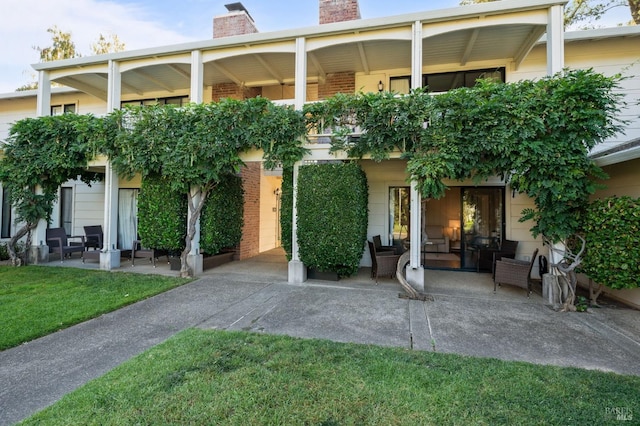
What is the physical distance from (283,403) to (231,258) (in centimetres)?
808

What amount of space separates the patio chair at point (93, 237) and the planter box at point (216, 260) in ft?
15.0

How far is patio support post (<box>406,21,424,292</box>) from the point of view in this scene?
644 centimetres

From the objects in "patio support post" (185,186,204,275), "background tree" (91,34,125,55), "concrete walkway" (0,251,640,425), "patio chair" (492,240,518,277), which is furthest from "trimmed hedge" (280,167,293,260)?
"background tree" (91,34,125,55)

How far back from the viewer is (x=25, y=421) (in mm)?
2426

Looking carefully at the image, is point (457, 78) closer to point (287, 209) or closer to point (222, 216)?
point (287, 209)

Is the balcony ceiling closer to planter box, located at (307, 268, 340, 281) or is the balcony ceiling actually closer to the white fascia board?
the white fascia board

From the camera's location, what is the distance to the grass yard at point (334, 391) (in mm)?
2479

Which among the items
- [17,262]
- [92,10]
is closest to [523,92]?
[17,262]

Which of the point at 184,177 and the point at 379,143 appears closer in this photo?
the point at 379,143

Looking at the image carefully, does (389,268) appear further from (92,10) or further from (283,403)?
(92,10)

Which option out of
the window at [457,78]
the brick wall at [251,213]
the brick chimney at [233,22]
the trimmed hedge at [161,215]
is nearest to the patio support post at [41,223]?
the trimmed hedge at [161,215]

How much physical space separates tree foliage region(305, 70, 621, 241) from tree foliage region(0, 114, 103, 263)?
7003 millimetres

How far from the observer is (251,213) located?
11.4 metres

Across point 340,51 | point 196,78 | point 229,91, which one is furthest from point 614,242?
point 229,91
